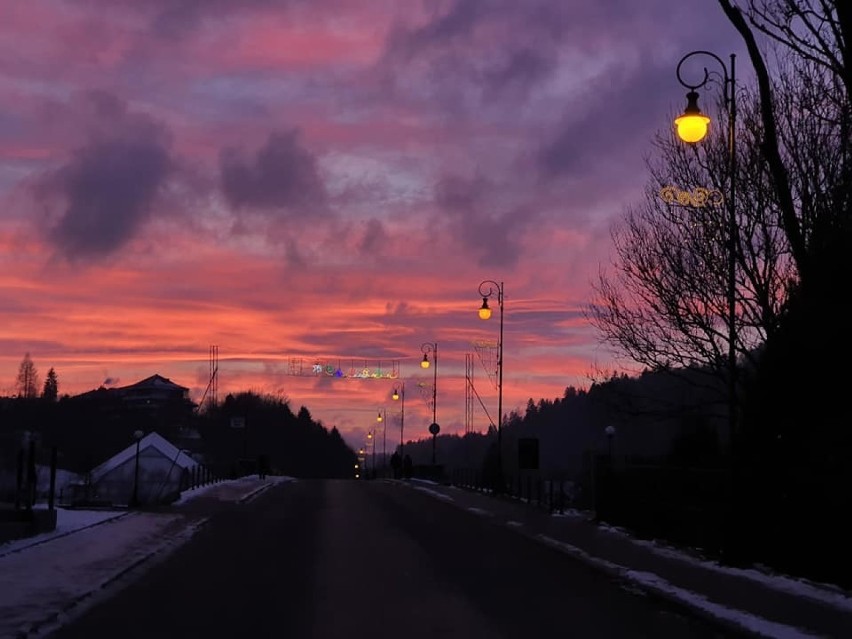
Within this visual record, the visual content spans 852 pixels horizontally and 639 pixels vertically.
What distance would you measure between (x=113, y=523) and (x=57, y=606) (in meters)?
13.7

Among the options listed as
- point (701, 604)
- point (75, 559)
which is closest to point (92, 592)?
point (75, 559)

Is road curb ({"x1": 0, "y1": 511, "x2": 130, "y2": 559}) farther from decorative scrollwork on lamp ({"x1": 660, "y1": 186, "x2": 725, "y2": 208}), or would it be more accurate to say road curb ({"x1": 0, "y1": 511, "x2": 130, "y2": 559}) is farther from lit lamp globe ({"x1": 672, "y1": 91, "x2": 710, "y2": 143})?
decorative scrollwork on lamp ({"x1": 660, "y1": 186, "x2": 725, "y2": 208})

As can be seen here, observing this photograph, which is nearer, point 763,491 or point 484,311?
point 763,491

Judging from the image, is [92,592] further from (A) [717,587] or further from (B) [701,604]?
(A) [717,587]

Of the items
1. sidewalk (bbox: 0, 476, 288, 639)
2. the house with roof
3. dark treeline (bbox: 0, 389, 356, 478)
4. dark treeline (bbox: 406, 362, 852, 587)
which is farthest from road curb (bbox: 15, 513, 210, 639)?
dark treeline (bbox: 0, 389, 356, 478)

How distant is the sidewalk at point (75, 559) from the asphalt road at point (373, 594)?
0.31 metres

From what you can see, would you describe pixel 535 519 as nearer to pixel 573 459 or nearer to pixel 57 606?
pixel 57 606

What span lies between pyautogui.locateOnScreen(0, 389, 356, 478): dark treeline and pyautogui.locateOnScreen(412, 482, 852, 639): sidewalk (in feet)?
162

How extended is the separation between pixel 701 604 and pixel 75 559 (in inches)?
392

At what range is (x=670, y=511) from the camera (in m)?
20.6

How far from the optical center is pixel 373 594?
1370cm

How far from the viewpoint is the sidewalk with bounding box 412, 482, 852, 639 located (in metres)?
11.0

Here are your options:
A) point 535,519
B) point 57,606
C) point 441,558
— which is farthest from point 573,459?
point 57,606

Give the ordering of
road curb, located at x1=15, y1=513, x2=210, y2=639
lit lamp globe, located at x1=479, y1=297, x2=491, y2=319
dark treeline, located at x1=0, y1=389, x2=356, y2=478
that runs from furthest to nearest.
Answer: dark treeline, located at x1=0, y1=389, x2=356, y2=478, lit lamp globe, located at x1=479, y1=297, x2=491, y2=319, road curb, located at x1=15, y1=513, x2=210, y2=639
